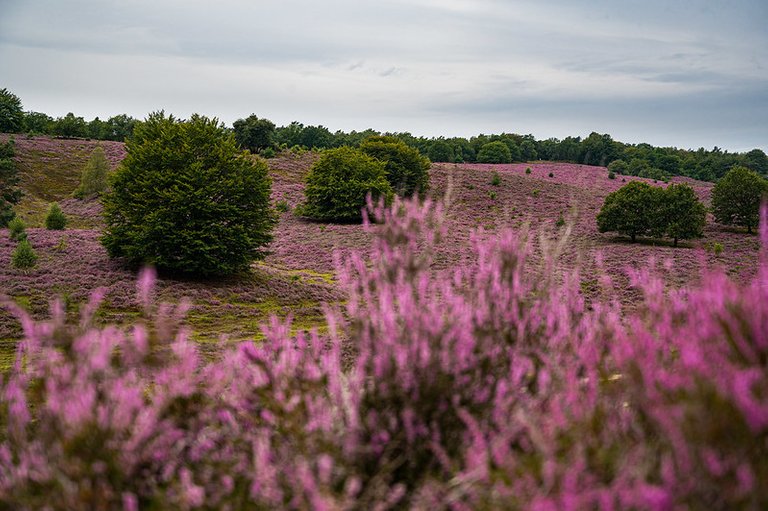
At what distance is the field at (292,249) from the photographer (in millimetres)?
23359

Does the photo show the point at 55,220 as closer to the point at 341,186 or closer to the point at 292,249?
the point at 292,249

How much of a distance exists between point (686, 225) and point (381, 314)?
4479cm

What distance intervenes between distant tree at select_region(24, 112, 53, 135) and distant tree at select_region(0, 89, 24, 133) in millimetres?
3915

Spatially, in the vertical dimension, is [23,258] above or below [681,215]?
below

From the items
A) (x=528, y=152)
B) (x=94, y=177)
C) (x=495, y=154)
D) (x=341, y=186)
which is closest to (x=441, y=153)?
(x=495, y=154)

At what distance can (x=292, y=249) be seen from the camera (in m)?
41.7

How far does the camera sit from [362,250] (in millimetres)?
38312

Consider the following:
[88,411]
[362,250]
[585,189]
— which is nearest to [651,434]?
[88,411]

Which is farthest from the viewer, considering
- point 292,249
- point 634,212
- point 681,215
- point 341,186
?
point 341,186

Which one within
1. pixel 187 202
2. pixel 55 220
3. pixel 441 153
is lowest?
pixel 55 220

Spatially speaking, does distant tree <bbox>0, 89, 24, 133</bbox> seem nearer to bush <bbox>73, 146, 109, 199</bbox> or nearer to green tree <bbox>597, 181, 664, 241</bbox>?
bush <bbox>73, 146, 109, 199</bbox>

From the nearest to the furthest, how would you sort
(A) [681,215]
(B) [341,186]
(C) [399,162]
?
1. (A) [681,215]
2. (B) [341,186]
3. (C) [399,162]

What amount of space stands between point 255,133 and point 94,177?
2608 centimetres

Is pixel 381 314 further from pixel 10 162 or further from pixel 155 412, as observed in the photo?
pixel 10 162
